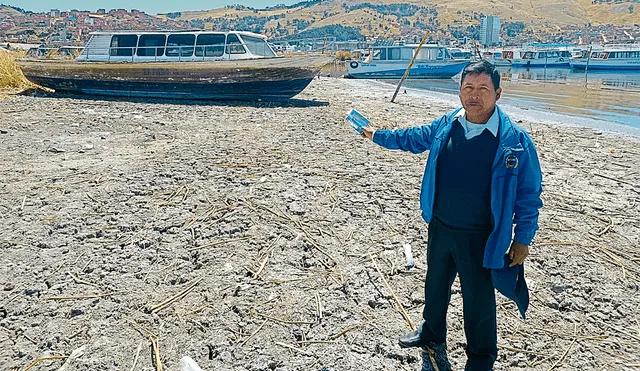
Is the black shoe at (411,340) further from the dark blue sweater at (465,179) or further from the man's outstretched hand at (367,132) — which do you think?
the man's outstretched hand at (367,132)

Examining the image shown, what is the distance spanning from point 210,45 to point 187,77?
5.26ft

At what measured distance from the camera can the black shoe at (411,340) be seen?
2.93 metres

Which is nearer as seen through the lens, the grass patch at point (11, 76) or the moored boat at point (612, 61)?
the grass patch at point (11, 76)

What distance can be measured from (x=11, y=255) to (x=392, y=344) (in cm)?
335

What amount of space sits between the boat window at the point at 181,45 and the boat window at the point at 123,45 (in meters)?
1.35

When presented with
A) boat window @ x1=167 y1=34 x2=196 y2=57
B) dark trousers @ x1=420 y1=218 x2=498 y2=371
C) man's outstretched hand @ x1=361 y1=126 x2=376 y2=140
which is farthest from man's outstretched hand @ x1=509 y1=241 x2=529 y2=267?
boat window @ x1=167 y1=34 x2=196 y2=57

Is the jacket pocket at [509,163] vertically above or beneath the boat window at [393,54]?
beneath

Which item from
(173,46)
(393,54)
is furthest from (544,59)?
(173,46)

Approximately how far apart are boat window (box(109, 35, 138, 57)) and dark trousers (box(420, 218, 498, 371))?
15039 mm

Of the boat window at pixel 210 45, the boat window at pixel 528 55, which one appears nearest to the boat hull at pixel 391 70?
the boat window at pixel 210 45

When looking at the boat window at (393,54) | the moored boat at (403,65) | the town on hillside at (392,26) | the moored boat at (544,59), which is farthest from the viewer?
the town on hillside at (392,26)

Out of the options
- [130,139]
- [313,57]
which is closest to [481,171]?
[130,139]

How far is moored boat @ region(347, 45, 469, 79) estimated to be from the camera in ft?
112

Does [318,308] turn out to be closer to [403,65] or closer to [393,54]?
[403,65]
